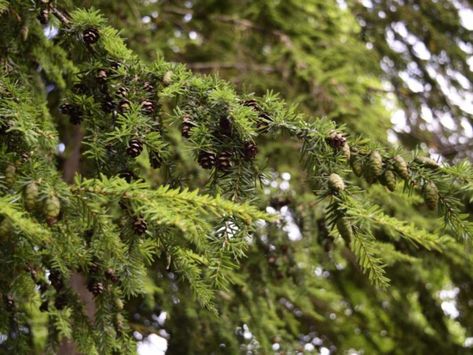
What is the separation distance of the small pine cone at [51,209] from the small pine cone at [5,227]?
84 millimetres

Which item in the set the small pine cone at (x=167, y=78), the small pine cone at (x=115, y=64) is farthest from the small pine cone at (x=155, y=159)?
the small pine cone at (x=115, y=64)

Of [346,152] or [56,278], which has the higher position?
[346,152]

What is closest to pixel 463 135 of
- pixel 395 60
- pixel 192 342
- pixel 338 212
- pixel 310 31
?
pixel 395 60

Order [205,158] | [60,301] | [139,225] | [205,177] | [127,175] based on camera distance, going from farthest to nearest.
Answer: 1. [205,177]
2. [60,301]
3. [127,175]
4. [205,158]
5. [139,225]

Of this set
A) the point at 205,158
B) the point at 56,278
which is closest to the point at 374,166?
the point at 205,158

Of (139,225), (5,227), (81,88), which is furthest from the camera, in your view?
(81,88)

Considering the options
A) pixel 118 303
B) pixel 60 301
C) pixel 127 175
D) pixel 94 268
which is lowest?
pixel 60 301

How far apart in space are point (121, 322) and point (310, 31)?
3.53 m

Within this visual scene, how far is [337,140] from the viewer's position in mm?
1769

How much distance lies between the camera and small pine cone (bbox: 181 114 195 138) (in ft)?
5.70

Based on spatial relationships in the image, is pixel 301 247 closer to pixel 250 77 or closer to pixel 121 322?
pixel 121 322

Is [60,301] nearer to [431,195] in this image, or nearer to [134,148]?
[134,148]

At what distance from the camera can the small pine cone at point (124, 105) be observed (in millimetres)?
1814

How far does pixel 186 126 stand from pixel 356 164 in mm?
527
